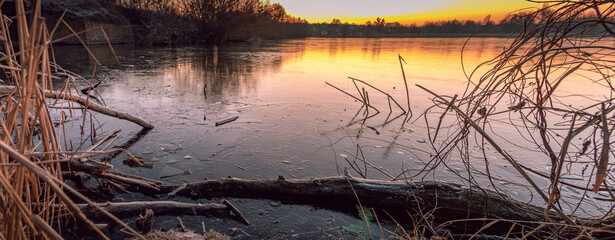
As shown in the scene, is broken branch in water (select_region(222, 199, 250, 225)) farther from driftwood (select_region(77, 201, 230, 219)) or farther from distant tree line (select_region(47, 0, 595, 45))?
distant tree line (select_region(47, 0, 595, 45))

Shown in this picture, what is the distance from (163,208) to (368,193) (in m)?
1.62

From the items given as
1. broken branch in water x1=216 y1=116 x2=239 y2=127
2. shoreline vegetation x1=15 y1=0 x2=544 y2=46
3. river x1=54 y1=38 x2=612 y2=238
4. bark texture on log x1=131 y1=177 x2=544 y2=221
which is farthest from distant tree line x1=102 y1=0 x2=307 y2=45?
bark texture on log x1=131 y1=177 x2=544 y2=221

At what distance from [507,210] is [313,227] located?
145 centimetres

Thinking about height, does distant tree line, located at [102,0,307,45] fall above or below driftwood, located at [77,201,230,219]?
above

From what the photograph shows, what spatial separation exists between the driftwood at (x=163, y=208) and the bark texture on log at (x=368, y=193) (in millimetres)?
252

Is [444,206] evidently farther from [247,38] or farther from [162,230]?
[247,38]

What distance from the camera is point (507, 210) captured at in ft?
6.91

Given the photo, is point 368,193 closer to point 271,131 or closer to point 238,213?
point 238,213

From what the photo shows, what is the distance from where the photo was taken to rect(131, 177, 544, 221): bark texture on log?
7.05ft

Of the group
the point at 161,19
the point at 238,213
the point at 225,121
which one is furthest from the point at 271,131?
the point at 161,19

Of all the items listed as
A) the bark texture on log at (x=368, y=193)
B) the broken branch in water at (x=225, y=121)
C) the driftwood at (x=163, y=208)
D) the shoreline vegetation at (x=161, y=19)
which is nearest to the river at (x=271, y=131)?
the broken branch in water at (x=225, y=121)

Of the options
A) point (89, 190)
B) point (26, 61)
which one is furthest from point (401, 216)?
point (89, 190)

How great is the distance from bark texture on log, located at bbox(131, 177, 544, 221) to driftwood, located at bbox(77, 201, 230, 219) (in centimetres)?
25

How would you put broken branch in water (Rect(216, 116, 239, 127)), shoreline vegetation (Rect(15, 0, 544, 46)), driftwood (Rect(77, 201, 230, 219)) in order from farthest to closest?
shoreline vegetation (Rect(15, 0, 544, 46)) → broken branch in water (Rect(216, 116, 239, 127)) → driftwood (Rect(77, 201, 230, 219))
